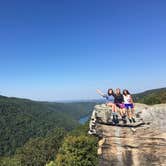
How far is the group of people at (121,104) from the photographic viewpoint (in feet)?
64.6

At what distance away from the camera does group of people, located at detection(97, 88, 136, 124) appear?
19688 mm

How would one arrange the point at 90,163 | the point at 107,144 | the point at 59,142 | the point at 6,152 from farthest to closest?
the point at 6,152 → the point at 59,142 → the point at 90,163 → the point at 107,144

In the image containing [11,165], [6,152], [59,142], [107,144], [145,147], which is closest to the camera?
[145,147]

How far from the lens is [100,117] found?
21.4m

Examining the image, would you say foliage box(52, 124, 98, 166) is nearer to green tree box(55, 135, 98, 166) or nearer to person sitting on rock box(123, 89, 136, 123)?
green tree box(55, 135, 98, 166)

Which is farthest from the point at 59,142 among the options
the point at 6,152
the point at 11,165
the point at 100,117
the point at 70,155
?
the point at 6,152

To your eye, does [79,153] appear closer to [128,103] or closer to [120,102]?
[120,102]

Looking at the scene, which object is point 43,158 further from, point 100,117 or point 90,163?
point 100,117

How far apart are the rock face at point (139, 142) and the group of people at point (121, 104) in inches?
23.1

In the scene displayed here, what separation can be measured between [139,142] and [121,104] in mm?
3026

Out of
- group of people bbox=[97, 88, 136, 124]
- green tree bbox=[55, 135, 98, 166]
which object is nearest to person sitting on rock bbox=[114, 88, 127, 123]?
group of people bbox=[97, 88, 136, 124]

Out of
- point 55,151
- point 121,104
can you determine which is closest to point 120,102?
point 121,104

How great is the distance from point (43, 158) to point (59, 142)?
30.1 feet

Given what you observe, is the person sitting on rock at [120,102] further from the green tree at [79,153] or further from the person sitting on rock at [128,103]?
the green tree at [79,153]
